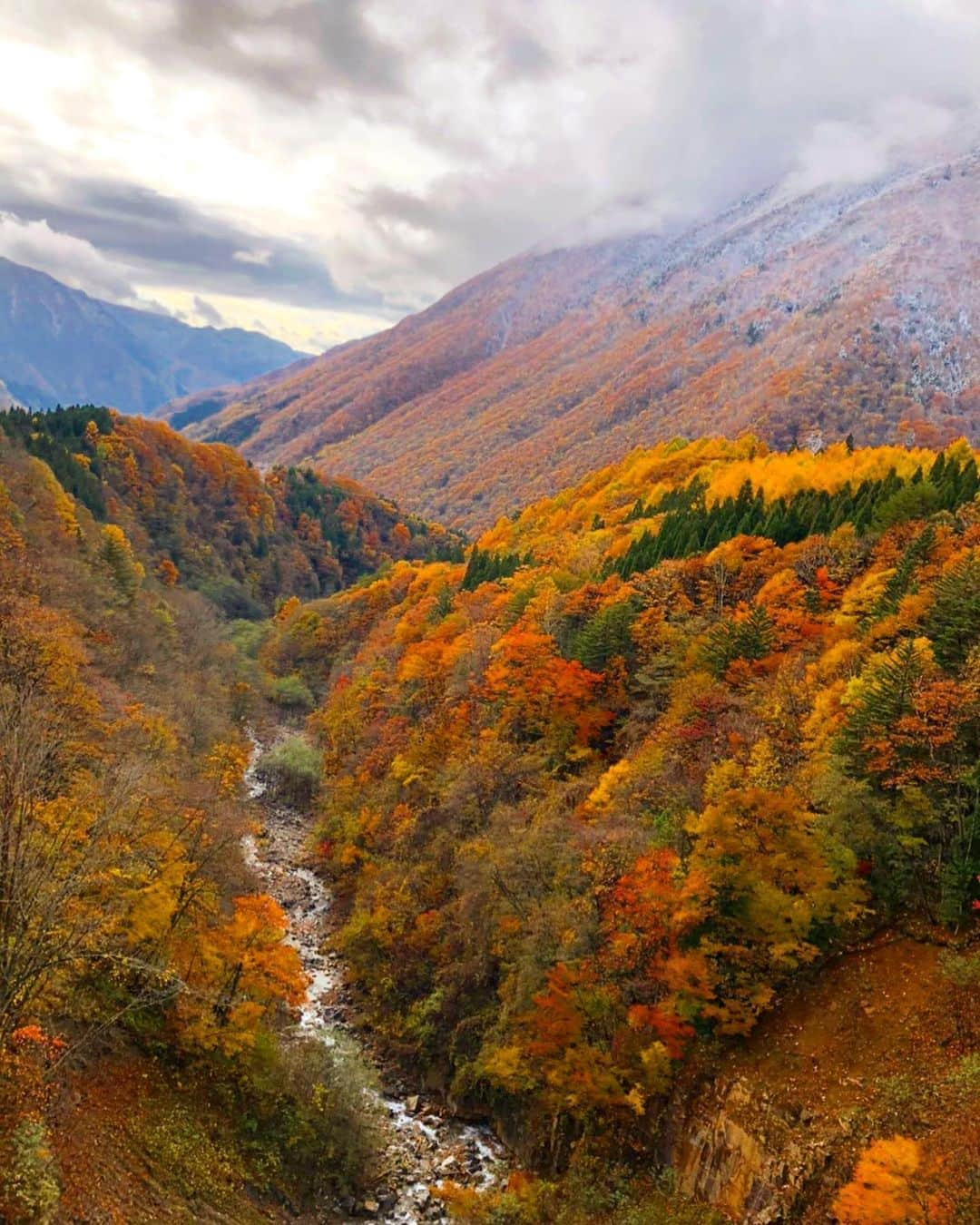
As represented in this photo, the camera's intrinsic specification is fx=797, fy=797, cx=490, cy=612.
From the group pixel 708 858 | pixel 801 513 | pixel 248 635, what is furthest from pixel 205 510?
pixel 708 858

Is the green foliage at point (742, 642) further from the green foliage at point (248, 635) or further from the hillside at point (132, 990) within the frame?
the green foliage at point (248, 635)

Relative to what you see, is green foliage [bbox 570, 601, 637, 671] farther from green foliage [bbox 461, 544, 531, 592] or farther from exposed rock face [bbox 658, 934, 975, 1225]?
green foliage [bbox 461, 544, 531, 592]

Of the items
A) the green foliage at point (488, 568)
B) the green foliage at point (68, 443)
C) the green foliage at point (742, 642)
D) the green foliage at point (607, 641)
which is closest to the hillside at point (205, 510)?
the green foliage at point (68, 443)

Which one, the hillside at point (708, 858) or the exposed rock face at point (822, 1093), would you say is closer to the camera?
the exposed rock face at point (822, 1093)

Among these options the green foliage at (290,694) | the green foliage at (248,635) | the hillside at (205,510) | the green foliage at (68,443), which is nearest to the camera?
the green foliage at (290,694)

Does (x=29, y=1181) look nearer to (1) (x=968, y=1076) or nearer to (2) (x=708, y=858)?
(2) (x=708, y=858)

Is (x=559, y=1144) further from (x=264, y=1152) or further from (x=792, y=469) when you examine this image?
(x=792, y=469)

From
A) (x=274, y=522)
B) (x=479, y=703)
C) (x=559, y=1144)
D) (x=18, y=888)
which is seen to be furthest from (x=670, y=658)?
(x=274, y=522)
